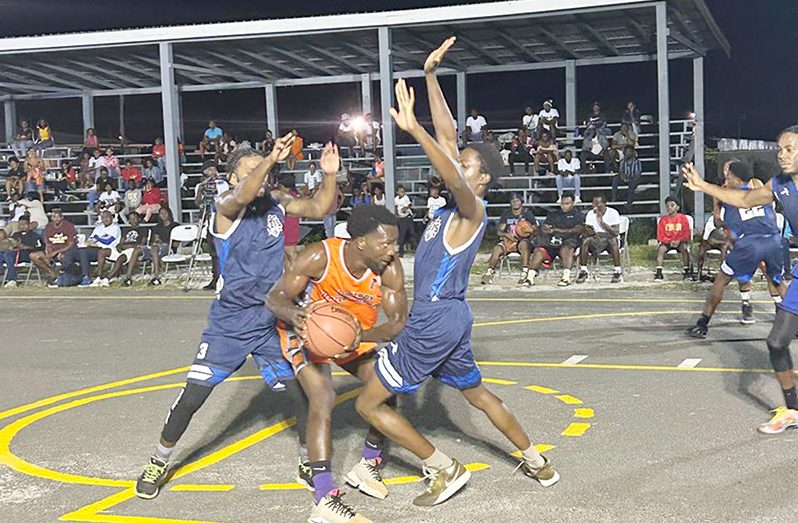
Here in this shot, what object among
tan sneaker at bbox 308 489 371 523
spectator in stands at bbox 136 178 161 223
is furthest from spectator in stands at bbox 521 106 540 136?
tan sneaker at bbox 308 489 371 523

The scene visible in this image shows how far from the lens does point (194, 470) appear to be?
231 inches

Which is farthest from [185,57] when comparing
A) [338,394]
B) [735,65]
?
[735,65]

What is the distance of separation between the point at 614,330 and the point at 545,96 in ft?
63.0

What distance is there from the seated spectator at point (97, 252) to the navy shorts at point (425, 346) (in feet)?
41.0

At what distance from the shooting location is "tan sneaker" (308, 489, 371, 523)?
15.6ft

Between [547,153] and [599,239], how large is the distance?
5768 millimetres

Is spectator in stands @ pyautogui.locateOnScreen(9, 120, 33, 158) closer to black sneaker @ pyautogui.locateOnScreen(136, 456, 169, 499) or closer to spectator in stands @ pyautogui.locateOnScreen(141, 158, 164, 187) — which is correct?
spectator in stands @ pyautogui.locateOnScreen(141, 158, 164, 187)

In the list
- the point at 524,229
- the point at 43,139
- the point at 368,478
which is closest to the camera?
the point at 368,478

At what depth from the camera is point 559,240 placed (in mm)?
15266

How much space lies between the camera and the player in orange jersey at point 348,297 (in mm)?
5180

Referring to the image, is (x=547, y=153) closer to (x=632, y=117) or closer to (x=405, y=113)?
(x=632, y=117)

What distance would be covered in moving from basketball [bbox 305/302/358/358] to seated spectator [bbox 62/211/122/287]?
12.4 meters

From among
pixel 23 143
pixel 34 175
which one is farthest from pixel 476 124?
pixel 23 143

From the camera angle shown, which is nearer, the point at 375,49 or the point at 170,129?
the point at 170,129
